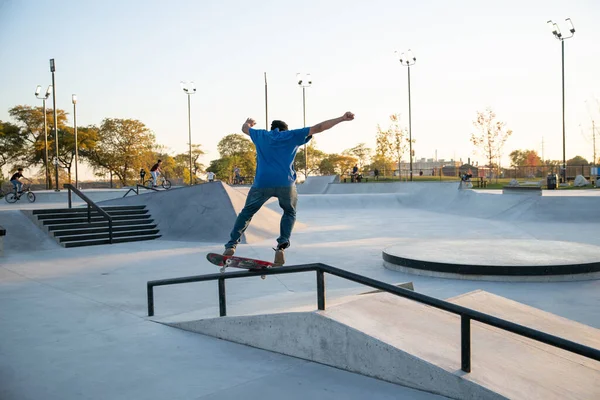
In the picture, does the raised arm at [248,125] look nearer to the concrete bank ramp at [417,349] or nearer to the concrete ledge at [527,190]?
the concrete bank ramp at [417,349]

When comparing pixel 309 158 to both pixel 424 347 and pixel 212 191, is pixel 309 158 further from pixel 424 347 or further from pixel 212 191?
pixel 424 347

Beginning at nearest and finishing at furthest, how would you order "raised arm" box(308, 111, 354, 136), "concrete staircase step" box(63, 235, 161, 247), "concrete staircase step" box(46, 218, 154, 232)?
"raised arm" box(308, 111, 354, 136), "concrete staircase step" box(63, 235, 161, 247), "concrete staircase step" box(46, 218, 154, 232)

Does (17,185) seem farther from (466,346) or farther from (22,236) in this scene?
(466,346)

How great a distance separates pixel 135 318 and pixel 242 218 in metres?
1.90

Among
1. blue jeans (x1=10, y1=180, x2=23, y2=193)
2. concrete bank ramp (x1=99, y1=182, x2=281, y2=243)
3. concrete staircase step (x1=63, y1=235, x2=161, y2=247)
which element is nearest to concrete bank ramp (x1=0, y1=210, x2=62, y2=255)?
concrete staircase step (x1=63, y1=235, x2=161, y2=247)

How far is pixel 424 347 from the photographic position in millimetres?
3729

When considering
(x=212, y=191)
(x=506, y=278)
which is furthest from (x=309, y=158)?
(x=506, y=278)

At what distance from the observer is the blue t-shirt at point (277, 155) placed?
5.15 metres

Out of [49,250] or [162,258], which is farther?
[49,250]

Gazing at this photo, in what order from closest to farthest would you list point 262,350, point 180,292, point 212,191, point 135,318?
point 262,350, point 135,318, point 180,292, point 212,191

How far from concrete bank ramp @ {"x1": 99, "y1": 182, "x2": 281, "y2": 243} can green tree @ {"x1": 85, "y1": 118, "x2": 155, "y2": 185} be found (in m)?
50.7

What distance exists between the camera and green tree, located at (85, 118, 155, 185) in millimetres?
65062

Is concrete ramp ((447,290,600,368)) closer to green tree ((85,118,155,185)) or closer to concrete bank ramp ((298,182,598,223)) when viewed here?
concrete bank ramp ((298,182,598,223))

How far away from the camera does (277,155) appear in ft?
17.1
